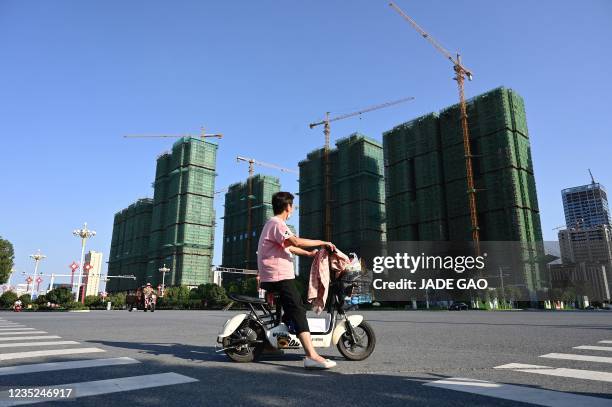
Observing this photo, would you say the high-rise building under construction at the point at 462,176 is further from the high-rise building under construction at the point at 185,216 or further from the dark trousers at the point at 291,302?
the dark trousers at the point at 291,302

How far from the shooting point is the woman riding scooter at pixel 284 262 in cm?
485

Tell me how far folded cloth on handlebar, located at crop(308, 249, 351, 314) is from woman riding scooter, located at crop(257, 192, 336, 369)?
0.14 m

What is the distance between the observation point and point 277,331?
5223 mm

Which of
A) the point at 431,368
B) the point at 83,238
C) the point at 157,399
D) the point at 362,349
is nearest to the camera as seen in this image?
the point at 157,399

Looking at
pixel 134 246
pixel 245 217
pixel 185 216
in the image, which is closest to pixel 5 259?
pixel 185 216

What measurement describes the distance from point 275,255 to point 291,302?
0.61 m

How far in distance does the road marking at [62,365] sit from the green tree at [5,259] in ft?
232

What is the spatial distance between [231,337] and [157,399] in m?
2.07

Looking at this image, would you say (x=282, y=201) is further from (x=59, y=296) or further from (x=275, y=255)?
(x=59, y=296)

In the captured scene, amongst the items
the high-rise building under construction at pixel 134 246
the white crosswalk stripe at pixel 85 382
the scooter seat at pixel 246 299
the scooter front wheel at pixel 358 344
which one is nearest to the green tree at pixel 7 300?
the white crosswalk stripe at pixel 85 382

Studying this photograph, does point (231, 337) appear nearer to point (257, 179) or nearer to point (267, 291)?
point (267, 291)

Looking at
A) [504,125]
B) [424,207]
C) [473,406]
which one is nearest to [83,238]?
[473,406]

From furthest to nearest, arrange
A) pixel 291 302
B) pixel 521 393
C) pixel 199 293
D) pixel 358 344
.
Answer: pixel 199 293, pixel 358 344, pixel 291 302, pixel 521 393

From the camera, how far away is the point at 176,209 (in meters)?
150
